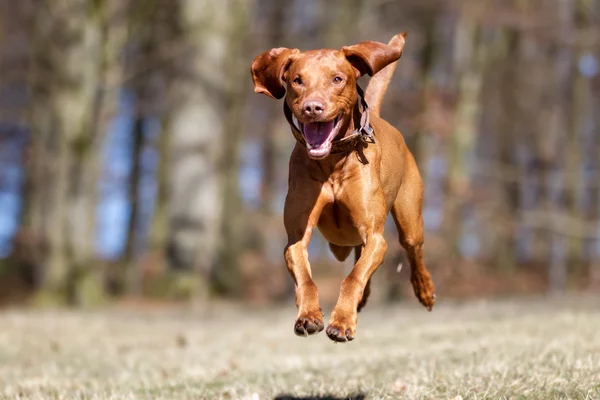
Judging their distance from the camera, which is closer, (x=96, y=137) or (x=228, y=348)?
(x=228, y=348)

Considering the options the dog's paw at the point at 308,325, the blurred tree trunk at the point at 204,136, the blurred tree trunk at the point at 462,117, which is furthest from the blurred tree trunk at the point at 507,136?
the dog's paw at the point at 308,325

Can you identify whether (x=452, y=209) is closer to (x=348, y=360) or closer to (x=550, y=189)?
(x=550, y=189)

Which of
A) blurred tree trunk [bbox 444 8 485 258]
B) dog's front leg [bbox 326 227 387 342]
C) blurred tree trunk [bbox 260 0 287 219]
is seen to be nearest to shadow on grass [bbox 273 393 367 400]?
dog's front leg [bbox 326 227 387 342]

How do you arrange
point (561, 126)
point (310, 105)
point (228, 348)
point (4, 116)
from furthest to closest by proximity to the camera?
point (561, 126) → point (4, 116) → point (228, 348) → point (310, 105)

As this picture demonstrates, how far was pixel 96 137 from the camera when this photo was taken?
15.3 metres

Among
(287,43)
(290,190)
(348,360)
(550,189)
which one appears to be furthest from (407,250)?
(550,189)

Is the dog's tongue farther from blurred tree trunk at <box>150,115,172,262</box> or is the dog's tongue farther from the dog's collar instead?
blurred tree trunk at <box>150,115,172,262</box>

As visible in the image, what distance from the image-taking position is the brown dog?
440cm

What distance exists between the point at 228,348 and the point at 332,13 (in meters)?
13.9

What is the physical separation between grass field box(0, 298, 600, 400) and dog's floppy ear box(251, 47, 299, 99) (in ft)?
6.08

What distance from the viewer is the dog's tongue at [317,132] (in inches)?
175

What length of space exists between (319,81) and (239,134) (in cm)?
1379

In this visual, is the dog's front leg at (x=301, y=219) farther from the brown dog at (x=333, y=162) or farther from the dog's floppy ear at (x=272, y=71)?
the dog's floppy ear at (x=272, y=71)

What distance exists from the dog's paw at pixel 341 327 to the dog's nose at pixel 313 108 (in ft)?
3.20
